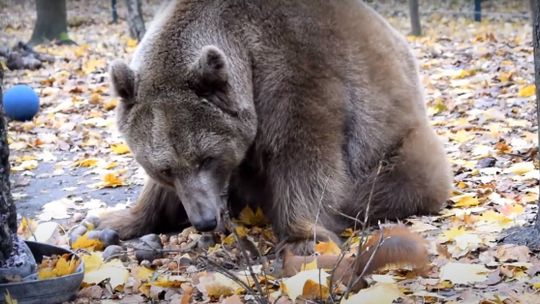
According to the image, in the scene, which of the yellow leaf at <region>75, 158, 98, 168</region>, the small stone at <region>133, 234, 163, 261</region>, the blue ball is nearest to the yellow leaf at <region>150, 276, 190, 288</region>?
the small stone at <region>133, 234, 163, 261</region>

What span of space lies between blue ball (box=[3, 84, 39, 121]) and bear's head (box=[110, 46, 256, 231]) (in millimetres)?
4939

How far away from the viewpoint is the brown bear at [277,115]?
13.3ft

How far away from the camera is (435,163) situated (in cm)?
472

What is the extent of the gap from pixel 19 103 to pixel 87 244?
4740mm

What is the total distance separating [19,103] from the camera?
8.71 meters

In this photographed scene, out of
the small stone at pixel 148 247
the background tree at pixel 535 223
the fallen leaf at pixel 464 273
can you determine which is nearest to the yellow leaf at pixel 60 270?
the small stone at pixel 148 247

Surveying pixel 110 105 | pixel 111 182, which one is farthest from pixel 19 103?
pixel 111 182

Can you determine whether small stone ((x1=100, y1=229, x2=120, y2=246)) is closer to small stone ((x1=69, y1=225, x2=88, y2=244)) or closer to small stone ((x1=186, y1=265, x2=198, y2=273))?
small stone ((x1=69, y1=225, x2=88, y2=244))

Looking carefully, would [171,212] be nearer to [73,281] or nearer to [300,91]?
[300,91]

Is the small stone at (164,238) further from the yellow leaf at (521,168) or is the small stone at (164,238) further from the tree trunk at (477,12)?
the tree trunk at (477,12)

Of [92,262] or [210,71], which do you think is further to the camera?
[210,71]

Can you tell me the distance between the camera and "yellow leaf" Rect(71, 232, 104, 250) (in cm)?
440

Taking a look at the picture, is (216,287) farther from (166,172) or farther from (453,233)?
(453,233)

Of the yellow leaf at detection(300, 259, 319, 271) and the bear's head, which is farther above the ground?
the bear's head
